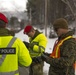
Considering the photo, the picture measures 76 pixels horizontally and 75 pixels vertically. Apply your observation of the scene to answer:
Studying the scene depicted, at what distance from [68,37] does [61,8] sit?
51.0m

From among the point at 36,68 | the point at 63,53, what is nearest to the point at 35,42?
the point at 36,68

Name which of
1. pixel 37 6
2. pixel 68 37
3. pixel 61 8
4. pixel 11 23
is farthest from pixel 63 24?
pixel 11 23

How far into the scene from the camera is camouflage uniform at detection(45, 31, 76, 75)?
15.6 feet

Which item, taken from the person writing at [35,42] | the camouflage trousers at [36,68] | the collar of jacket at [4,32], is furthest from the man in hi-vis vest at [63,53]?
the camouflage trousers at [36,68]

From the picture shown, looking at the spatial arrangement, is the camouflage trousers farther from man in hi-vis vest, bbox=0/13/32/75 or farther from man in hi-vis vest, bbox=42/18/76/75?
man in hi-vis vest, bbox=0/13/32/75

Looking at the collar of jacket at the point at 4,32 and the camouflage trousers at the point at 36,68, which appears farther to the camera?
the camouflage trousers at the point at 36,68

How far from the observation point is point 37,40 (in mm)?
7070

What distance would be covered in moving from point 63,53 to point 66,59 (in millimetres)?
99

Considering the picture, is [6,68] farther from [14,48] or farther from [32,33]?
[32,33]

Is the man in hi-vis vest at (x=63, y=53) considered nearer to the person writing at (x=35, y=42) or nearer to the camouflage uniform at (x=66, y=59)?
the camouflage uniform at (x=66, y=59)

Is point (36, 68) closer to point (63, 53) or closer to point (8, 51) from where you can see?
point (63, 53)

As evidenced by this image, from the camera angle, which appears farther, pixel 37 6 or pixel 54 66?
pixel 37 6

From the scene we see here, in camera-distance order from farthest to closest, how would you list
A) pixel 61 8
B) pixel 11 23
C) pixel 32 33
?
pixel 11 23 → pixel 61 8 → pixel 32 33

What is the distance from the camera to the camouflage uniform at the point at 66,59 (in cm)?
476
